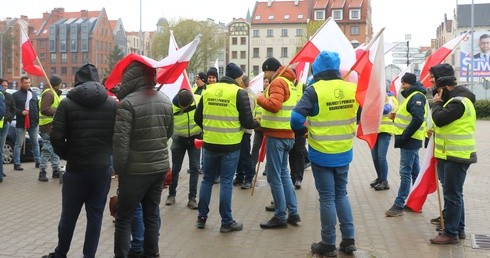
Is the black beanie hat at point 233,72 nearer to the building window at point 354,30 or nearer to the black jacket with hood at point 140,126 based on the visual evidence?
the black jacket with hood at point 140,126

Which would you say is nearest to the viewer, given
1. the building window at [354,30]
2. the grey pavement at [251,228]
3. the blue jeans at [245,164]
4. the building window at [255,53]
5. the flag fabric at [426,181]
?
the grey pavement at [251,228]

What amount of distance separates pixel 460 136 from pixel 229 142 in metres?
2.53

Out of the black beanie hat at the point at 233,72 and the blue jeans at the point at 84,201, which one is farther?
the black beanie hat at the point at 233,72

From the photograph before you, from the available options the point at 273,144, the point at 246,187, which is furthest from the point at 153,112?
the point at 246,187

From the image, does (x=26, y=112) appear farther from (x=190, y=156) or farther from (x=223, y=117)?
(x=223, y=117)

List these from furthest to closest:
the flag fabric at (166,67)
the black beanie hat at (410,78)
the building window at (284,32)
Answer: the building window at (284,32)
the black beanie hat at (410,78)
the flag fabric at (166,67)

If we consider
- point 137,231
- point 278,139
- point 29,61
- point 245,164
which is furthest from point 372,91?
point 29,61

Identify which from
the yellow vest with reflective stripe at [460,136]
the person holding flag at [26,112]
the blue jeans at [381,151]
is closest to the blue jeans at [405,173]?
the blue jeans at [381,151]

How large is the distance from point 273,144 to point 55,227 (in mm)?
2832

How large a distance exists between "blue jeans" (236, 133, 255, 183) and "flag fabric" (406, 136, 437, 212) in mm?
3542

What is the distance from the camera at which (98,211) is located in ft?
18.0

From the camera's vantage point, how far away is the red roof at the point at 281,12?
9206 cm

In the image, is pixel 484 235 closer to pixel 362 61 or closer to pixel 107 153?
pixel 362 61

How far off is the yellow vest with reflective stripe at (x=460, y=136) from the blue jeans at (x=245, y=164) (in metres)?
4.35
